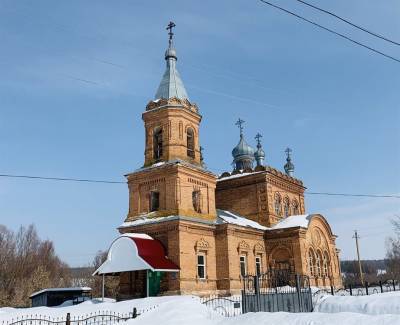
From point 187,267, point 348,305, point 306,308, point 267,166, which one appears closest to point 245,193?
point 267,166

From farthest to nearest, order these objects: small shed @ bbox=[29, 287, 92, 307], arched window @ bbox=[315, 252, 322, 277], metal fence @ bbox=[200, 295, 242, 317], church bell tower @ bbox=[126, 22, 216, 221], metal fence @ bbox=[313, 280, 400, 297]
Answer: arched window @ bbox=[315, 252, 322, 277] < small shed @ bbox=[29, 287, 92, 307] < church bell tower @ bbox=[126, 22, 216, 221] < metal fence @ bbox=[313, 280, 400, 297] < metal fence @ bbox=[200, 295, 242, 317]

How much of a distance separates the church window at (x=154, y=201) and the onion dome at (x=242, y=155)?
1179cm

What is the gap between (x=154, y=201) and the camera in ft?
83.8

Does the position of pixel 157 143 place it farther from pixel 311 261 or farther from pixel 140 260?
pixel 311 261

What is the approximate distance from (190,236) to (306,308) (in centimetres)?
1032

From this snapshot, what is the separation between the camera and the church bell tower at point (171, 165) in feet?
80.0

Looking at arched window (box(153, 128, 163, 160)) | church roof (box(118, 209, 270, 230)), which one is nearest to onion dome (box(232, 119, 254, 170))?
church roof (box(118, 209, 270, 230))

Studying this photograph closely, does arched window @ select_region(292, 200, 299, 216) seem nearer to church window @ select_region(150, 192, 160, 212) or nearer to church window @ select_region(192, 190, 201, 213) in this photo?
church window @ select_region(192, 190, 201, 213)

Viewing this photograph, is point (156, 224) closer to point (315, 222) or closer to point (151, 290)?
point (151, 290)

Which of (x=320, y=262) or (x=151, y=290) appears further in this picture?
(x=320, y=262)

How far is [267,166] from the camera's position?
3173 centimetres

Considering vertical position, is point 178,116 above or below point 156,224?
above

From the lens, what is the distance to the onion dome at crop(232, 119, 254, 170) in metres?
35.8

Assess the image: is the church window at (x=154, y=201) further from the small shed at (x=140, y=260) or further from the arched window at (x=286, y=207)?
the arched window at (x=286, y=207)
